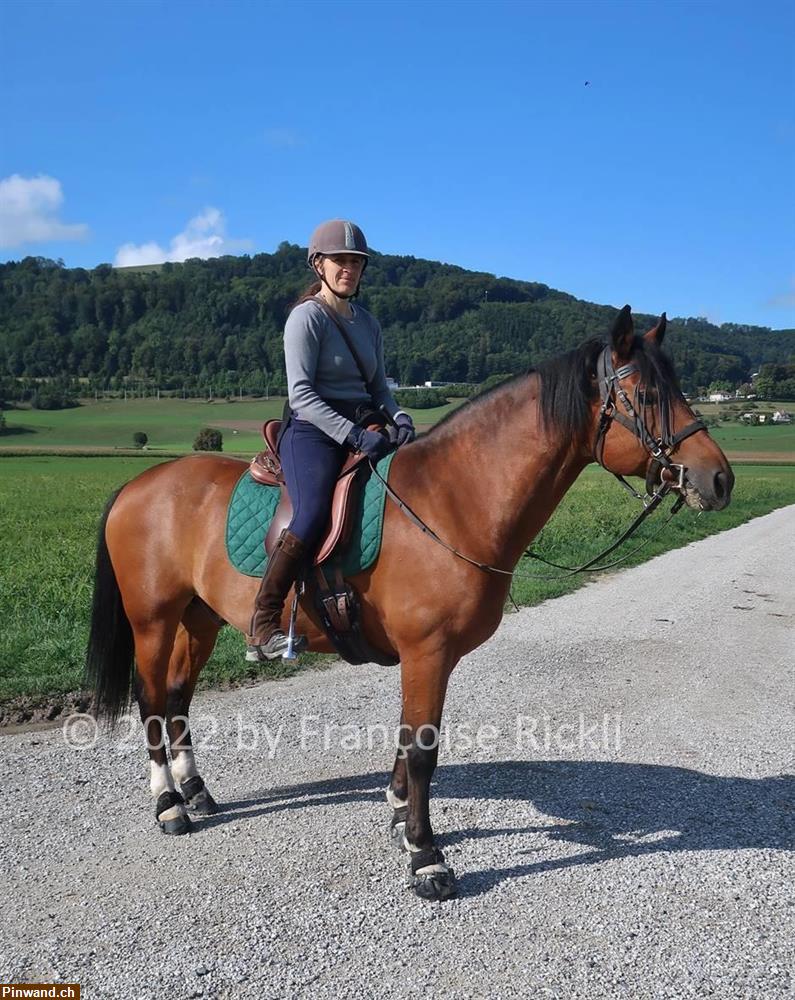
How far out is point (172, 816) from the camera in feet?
15.2

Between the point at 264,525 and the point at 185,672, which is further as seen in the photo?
the point at 185,672

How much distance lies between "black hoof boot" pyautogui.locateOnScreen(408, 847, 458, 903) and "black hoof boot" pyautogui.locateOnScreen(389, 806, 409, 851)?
0.89 ft

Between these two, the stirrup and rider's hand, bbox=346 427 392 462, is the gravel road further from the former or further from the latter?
rider's hand, bbox=346 427 392 462

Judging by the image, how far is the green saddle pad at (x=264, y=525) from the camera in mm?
4375

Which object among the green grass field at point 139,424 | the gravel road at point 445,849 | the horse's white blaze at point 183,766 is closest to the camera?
the gravel road at point 445,849

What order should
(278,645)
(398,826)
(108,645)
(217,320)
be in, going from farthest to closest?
(217,320), (108,645), (398,826), (278,645)

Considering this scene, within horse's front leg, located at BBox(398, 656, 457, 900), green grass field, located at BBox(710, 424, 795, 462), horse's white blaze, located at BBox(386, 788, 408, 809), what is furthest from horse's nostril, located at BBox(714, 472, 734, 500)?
green grass field, located at BBox(710, 424, 795, 462)

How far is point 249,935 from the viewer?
3557 millimetres

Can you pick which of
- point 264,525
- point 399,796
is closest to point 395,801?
point 399,796

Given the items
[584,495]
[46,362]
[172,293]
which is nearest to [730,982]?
[584,495]

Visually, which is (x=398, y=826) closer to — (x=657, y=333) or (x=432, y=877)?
(x=432, y=877)

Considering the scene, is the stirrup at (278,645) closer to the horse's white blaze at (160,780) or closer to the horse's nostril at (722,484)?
the horse's white blaze at (160,780)

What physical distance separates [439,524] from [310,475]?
756mm

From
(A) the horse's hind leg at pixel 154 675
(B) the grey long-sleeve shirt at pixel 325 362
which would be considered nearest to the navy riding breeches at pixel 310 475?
(B) the grey long-sleeve shirt at pixel 325 362
